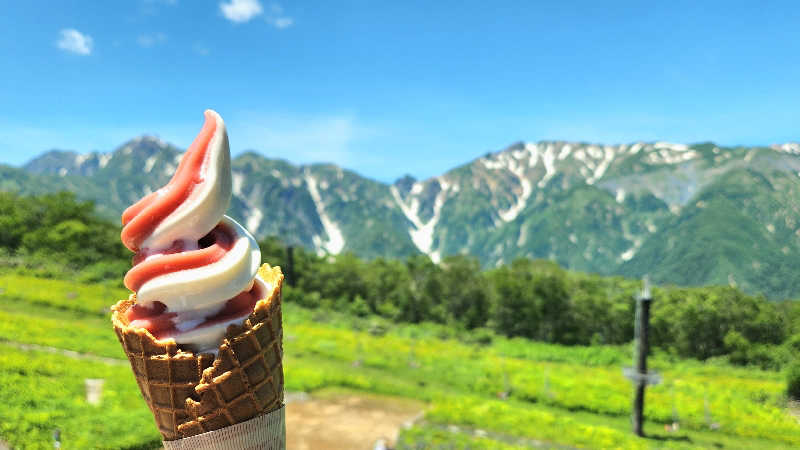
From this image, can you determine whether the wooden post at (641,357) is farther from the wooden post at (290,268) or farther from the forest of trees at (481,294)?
the wooden post at (290,268)

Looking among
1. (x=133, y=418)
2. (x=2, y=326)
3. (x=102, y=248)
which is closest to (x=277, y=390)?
(x=133, y=418)

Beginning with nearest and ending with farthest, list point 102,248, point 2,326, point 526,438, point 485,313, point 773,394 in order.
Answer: point 526,438
point 2,326
point 773,394
point 102,248
point 485,313

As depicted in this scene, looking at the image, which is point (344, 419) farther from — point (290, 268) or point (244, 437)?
point (290, 268)

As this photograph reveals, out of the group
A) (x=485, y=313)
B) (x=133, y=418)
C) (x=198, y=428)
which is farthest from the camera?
(x=485, y=313)

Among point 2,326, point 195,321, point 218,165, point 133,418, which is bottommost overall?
point 133,418

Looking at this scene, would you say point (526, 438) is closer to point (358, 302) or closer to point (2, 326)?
point (2, 326)

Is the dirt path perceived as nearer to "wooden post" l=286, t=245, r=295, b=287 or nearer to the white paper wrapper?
the white paper wrapper

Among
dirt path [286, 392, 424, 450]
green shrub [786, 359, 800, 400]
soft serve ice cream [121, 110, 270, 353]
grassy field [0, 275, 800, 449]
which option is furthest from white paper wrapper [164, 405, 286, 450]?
green shrub [786, 359, 800, 400]
